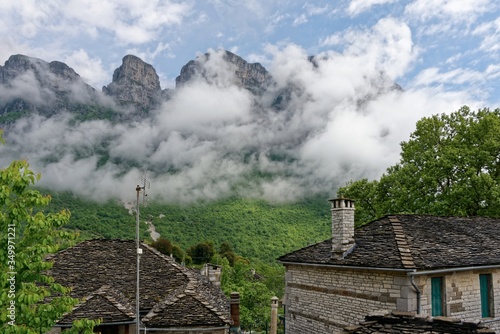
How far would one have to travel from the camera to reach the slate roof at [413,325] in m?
9.52

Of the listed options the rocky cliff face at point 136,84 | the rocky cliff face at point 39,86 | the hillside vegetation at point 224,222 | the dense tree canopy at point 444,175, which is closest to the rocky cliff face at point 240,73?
the rocky cliff face at point 136,84

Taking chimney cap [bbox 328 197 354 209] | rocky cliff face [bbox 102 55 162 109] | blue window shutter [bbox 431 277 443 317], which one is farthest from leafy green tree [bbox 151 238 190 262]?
rocky cliff face [bbox 102 55 162 109]

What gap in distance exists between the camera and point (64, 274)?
16.5 m

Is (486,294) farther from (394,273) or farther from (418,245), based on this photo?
(394,273)

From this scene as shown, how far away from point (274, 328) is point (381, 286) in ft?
32.2

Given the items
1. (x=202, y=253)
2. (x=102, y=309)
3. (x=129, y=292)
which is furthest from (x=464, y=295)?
(x=202, y=253)

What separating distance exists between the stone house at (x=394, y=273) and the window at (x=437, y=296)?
25 millimetres

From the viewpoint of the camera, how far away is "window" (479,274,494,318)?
1477cm

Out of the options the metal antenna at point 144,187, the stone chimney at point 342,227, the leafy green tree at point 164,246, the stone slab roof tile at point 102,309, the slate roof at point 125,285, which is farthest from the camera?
the leafy green tree at point 164,246

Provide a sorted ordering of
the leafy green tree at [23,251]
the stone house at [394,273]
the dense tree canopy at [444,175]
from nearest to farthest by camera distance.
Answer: the leafy green tree at [23,251] < the stone house at [394,273] < the dense tree canopy at [444,175]

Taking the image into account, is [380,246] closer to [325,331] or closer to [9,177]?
[325,331]

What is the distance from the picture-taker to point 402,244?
14.0 m

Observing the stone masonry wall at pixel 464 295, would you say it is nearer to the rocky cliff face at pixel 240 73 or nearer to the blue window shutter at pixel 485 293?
the blue window shutter at pixel 485 293

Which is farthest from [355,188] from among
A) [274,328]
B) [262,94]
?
[262,94]
